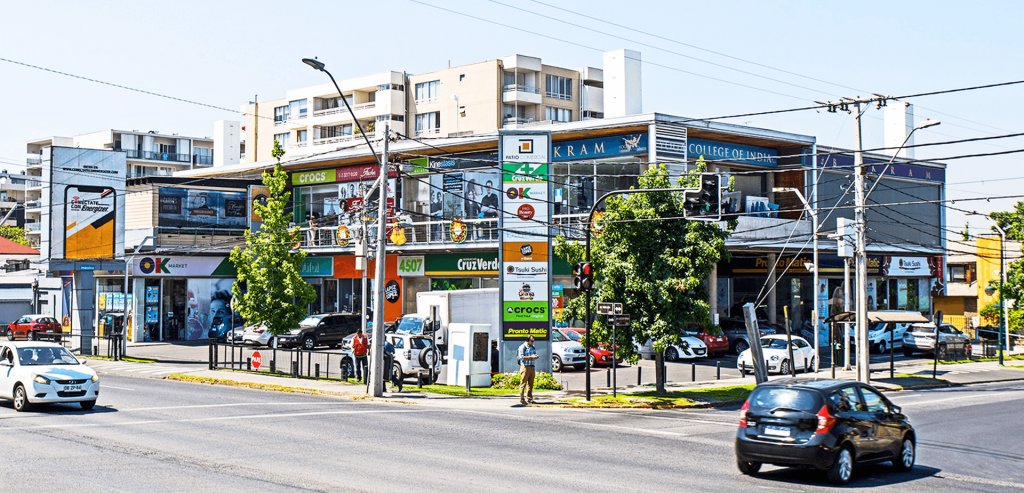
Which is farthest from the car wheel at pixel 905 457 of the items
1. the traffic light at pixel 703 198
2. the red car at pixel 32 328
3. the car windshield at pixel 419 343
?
the red car at pixel 32 328

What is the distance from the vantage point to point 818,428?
12820mm

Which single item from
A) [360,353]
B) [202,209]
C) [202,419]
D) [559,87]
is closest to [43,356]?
[202,419]

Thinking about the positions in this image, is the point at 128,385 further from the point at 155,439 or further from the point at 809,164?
the point at 809,164

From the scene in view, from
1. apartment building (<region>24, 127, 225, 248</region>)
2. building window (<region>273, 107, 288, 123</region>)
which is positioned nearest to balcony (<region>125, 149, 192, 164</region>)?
apartment building (<region>24, 127, 225, 248</region>)

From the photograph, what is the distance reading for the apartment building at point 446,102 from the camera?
239 ft

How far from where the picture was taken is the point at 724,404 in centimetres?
2589

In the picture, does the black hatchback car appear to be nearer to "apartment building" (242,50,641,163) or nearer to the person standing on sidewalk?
the person standing on sidewalk

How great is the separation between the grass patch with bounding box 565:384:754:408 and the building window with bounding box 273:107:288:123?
220 feet

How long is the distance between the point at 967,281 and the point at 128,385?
69.2 metres

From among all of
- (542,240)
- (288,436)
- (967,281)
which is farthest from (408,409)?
(967,281)

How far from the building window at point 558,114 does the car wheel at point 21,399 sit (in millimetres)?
59118

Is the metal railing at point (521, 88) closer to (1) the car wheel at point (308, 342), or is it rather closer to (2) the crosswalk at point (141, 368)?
(1) the car wheel at point (308, 342)

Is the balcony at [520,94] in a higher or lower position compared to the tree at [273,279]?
higher

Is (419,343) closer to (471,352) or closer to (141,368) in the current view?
(471,352)
